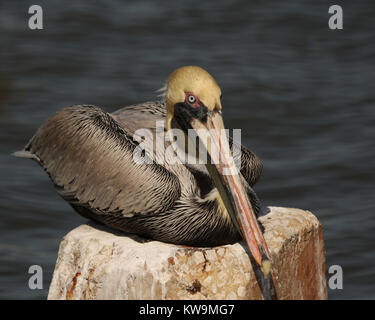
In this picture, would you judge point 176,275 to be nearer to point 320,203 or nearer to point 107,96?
point 320,203

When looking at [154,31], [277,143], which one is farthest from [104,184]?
[154,31]

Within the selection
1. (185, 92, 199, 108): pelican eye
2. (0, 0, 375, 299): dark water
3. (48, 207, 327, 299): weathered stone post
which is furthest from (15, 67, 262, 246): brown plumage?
(0, 0, 375, 299): dark water

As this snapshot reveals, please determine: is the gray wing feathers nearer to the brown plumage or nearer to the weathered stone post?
the brown plumage

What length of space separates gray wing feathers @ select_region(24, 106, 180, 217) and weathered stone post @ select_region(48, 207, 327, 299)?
0.88 feet

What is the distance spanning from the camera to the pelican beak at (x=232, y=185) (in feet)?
18.0

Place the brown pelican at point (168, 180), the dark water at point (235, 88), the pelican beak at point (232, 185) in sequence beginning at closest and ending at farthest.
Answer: the pelican beak at point (232, 185) < the brown pelican at point (168, 180) < the dark water at point (235, 88)

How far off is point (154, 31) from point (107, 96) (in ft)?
8.23

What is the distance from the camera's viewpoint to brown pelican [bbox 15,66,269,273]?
5.61 metres

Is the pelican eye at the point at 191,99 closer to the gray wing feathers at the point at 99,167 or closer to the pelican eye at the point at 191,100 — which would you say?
the pelican eye at the point at 191,100

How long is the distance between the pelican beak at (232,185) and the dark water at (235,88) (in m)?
3.73

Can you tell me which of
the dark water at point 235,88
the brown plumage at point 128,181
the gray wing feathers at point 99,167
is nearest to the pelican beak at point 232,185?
the brown plumage at point 128,181

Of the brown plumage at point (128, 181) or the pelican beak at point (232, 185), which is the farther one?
the brown plumage at point (128, 181)

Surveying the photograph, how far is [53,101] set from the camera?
509 inches
